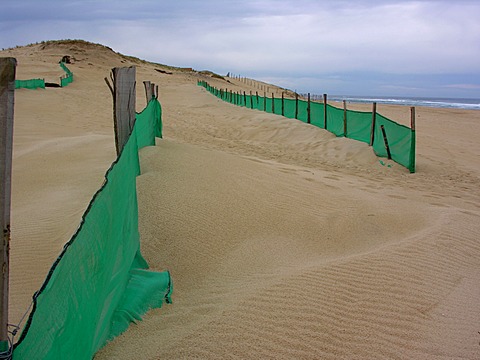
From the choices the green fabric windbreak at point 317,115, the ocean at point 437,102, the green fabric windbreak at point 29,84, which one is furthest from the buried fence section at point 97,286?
the ocean at point 437,102

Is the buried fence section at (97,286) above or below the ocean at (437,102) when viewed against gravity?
below

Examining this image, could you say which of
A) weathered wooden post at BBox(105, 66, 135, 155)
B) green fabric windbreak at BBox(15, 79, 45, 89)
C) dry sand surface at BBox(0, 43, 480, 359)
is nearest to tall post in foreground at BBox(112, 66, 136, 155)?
weathered wooden post at BBox(105, 66, 135, 155)

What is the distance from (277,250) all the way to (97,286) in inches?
105

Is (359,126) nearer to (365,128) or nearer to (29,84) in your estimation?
(365,128)

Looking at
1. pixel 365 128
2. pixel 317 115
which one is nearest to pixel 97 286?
pixel 365 128

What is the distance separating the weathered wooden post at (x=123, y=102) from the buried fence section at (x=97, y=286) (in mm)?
1277

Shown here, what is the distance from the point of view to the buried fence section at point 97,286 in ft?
6.68

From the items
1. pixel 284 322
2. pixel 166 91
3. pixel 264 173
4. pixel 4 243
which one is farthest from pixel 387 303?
pixel 166 91

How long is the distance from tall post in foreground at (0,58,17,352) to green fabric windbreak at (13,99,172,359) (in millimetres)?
118

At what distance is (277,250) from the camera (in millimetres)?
4984

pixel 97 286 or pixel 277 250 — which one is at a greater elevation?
pixel 97 286

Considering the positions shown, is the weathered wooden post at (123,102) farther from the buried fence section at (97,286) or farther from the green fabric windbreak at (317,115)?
the green fabric windbreak at (317,115)

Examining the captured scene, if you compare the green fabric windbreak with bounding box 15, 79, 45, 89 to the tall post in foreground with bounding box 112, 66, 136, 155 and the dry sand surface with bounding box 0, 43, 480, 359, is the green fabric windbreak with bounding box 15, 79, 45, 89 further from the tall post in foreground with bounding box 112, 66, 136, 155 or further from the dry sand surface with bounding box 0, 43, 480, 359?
the tall post in foreground with bounding box 112, 66, 136, 155

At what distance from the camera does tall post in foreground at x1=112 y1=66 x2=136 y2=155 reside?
495cm
